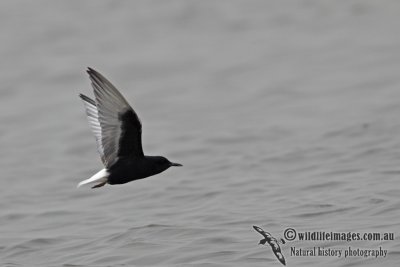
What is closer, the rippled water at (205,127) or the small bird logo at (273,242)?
the small bird logo at (273,242)

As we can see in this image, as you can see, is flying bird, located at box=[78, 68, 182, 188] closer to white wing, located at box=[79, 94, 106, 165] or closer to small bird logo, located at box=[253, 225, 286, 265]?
white wing, located at box=[79, 94, 106, 165]

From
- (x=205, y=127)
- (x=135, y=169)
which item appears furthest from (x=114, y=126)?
(x=205, y=127)

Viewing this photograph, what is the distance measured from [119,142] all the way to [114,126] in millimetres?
156

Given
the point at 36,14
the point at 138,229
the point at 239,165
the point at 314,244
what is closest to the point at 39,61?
the point at 36,14

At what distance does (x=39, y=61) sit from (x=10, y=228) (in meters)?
8.93

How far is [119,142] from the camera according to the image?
10.7m

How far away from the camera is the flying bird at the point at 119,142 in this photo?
10.5 metres

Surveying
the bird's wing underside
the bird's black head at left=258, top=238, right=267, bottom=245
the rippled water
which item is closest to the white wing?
the bird's wing underside

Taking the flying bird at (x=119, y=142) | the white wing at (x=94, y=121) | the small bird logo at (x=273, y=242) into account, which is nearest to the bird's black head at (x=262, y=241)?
the small bird logo at (x=273, y=242)

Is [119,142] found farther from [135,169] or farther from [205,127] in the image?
[205,127]

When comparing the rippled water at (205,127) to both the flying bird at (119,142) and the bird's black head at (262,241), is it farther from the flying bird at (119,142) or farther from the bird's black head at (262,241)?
the flying bird at (119,142)

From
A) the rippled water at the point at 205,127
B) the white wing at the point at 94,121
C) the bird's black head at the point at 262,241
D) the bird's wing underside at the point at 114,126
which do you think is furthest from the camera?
the rippled water at the point at 205,127

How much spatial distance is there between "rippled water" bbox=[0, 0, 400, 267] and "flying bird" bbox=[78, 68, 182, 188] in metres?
1.07

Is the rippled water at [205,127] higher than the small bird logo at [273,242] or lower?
higher
